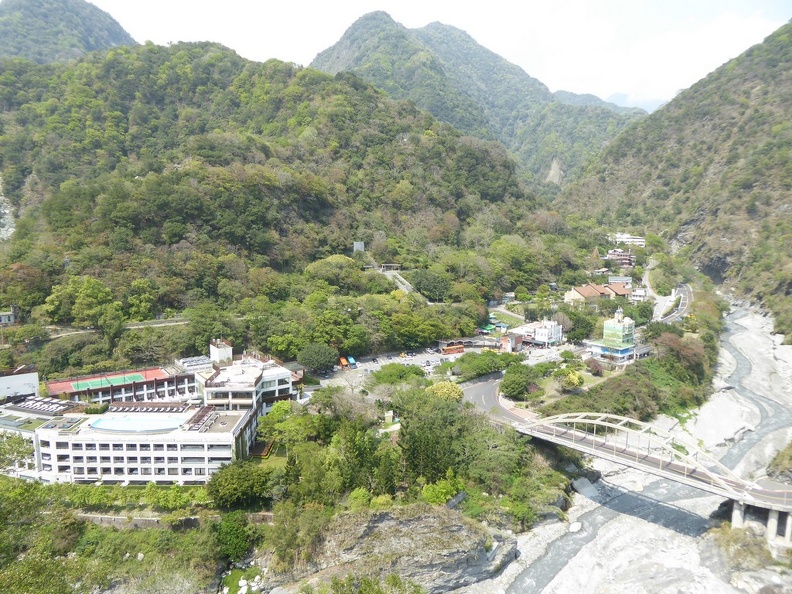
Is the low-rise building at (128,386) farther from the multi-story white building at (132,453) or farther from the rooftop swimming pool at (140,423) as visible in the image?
the multi-story white building at (132,453)

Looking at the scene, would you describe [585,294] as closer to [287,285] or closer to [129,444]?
[287,285]

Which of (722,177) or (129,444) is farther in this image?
(722,177)

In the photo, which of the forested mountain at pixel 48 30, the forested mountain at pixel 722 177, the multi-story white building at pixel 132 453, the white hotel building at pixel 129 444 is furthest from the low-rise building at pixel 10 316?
the forested mountain at pixel 48 30

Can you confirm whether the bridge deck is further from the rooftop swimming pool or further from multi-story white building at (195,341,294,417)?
the rooftop swimming pool

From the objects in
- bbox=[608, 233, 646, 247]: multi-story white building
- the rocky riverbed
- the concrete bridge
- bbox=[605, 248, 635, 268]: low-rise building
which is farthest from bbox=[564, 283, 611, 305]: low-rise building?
bbox=[608, 233, 646, 247]: multi-story white building

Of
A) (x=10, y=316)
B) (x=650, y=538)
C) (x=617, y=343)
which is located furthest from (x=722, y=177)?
(x=10, y=316)
